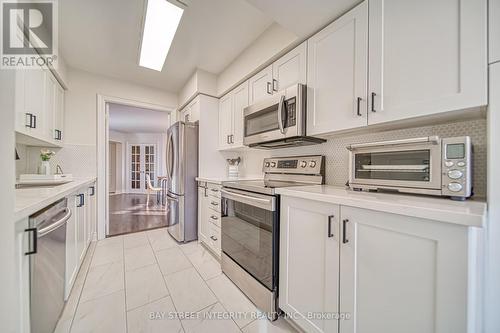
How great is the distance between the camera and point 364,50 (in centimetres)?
118

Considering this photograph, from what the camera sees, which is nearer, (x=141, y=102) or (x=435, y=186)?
(x=435, y=186)

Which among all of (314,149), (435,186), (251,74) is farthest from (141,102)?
(435,186)

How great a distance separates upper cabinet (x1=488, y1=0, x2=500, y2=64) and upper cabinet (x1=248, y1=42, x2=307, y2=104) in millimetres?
962

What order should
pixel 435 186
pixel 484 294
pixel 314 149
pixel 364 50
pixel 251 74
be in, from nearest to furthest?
pixel 484 294 → pixel 435 186 → pixel 364 50 → pixel 314 149 → pixel 251 74

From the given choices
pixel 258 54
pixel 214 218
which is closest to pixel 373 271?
pixel 214 218

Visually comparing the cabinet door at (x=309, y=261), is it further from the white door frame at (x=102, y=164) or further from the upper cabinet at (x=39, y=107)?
the white door frame at (x=102, y=164)

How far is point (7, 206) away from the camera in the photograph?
696 millimetres

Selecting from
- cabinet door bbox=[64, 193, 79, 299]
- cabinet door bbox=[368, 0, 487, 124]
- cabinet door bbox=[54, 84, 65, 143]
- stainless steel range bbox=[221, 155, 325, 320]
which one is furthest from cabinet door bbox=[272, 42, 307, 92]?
cabinet door bbox=[54, 84, 65, 143]

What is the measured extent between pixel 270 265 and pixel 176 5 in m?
2.10

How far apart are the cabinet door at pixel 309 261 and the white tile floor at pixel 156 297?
263mm

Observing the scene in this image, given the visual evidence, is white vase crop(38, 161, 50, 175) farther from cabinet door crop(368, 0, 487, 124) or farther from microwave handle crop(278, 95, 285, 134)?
cabinet door crop(368, 0, 487, 124)

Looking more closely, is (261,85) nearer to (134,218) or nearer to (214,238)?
(214,238)

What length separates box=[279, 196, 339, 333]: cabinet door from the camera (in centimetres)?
101

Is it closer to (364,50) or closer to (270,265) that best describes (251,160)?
(270,265)
